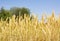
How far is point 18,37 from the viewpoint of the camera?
12.9 feet

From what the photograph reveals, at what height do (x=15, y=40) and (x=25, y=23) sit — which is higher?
(x=25, y=23)

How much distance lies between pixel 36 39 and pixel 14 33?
48 cm

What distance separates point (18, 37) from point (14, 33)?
0.54 ft

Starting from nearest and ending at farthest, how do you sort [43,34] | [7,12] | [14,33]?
[43,34] < [14,33] < [7,12]

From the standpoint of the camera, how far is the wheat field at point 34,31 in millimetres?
3797

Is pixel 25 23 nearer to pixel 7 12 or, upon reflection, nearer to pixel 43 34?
pixel 43 34

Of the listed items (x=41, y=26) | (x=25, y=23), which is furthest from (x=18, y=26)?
(x=41, y=26)

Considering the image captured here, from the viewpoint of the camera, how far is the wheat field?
3797 millimetres

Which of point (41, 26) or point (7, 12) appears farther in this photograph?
point (7, 12)

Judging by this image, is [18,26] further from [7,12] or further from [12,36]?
[7,12]

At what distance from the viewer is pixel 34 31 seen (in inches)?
155

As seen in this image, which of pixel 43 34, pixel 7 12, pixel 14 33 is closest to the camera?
pixel 43 34

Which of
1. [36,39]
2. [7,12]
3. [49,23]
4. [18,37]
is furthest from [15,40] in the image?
[7,12]

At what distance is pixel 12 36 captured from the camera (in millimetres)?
4008
